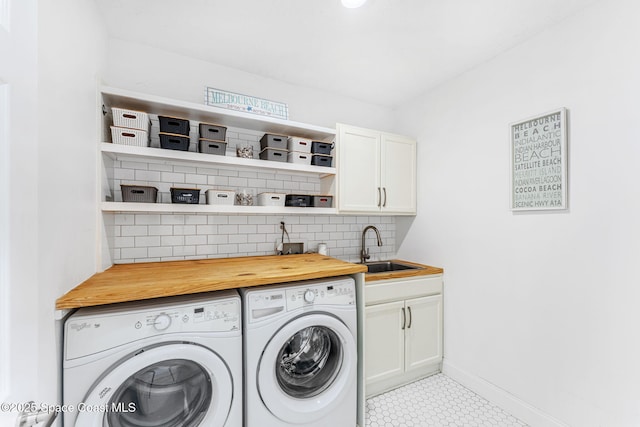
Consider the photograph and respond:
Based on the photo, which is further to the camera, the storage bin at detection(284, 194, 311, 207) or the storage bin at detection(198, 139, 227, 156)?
the storage bin at detection(284, 194, 311, 207)

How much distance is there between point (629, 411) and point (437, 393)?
1066mm

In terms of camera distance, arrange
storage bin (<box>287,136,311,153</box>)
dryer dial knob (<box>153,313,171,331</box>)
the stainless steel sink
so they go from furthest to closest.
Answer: the stainless steel sink → storage bin (<box>287,136,311,153</box>) → dryer dial knob (<box>153,313,171,331</box>)

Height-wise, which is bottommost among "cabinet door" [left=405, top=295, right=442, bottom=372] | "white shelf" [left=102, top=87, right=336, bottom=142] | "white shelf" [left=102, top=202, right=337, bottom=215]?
"cabinet door" [left=405, top=295, right=442, bottom=372]

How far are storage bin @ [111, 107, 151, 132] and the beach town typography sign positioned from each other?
2462 millimetres

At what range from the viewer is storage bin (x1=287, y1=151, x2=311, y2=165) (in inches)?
85.7

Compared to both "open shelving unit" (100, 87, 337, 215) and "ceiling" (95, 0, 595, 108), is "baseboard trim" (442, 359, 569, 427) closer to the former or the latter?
"open shelving unit" (100, 87, 337, 215)

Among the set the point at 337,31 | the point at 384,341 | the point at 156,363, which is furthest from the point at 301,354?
the point at 337,31

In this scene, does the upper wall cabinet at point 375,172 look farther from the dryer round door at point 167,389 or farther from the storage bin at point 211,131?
the dryer round door at point 167,389

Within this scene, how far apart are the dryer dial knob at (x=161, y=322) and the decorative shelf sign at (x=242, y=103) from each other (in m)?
1.41

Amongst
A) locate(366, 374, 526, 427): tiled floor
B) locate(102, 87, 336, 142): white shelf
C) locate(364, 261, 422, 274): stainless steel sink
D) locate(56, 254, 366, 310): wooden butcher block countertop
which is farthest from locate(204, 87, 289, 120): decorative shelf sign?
locate(366, 374, 526, 427): tiled floor

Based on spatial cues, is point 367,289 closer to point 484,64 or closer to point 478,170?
point 478,170

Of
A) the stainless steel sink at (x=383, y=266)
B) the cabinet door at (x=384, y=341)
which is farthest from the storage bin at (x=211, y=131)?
the stainless steel sink at (x=383, y=266)

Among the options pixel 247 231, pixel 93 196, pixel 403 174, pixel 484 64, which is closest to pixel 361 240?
pixel 403 174

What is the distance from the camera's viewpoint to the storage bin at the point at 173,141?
1.76 metres
